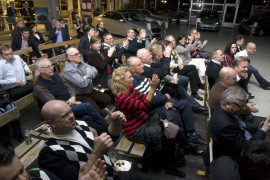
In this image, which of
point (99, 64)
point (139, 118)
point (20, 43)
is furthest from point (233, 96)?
point (20, 43)

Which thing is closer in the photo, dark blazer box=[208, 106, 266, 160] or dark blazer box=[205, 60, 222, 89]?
dark blazer box=[208, 106, 266, 160]

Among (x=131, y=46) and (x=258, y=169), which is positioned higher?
(x=131, y=46)

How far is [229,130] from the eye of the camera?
2039 millimetres

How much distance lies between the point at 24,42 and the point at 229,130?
5.66 meters

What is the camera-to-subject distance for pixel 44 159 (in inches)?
60.6

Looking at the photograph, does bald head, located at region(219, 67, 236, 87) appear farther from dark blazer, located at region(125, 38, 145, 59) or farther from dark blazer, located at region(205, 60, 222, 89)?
dark blazer, located at region(125, 38, 145, 59)

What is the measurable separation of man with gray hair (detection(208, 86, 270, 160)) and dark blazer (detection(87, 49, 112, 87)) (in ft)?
7.93

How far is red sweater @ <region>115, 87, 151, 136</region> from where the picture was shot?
241 centimetres

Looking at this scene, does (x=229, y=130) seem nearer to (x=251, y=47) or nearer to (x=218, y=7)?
(x=251, y=47)

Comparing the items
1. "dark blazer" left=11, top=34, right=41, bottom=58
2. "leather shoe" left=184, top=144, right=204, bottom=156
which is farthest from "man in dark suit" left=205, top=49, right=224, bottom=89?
"dark blazer" left=11, top=34, right=41, bottom=58

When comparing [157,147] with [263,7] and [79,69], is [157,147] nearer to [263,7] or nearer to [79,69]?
[79,69]

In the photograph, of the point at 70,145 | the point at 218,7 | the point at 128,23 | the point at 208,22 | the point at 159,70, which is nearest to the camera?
the point at 70,145

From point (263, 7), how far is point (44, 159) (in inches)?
859

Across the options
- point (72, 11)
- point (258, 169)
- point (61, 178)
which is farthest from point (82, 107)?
point (72, 11)
